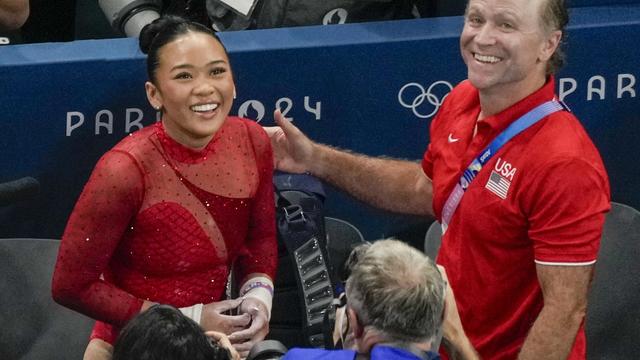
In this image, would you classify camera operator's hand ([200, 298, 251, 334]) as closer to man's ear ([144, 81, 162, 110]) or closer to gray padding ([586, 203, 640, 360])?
man's ear ([144, 81, 162, 110])

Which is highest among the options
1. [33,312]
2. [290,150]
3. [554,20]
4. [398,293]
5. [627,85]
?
[554,20]

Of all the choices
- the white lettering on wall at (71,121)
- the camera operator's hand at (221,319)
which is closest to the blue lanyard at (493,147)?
the camera operator's hand at (221,319)

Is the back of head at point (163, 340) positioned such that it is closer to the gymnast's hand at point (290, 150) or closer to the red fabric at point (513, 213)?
the red fabric at point (513, 213)

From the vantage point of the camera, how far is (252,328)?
13.3 feet

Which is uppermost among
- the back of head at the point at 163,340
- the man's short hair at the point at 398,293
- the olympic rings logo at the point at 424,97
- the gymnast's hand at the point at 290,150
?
the olympic rings logo at the point at 424,97

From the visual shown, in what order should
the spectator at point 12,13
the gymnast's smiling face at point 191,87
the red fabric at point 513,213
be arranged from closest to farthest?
the red fabric at point 513,213 < the gymnast's smiling face at point 191,87 < the spectator at point 12,13

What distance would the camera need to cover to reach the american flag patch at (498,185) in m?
3.82

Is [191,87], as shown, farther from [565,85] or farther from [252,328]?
[565,85]

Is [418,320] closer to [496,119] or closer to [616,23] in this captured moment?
[496,119]

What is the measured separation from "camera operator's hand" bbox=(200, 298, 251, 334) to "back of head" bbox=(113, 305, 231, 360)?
2.68 ft

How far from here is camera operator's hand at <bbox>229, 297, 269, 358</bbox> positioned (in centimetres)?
402

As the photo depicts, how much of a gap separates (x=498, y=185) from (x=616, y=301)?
120 cm

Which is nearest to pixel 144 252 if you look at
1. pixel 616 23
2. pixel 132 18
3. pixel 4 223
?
pixel 4 223

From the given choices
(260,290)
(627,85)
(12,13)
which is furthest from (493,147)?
(12,13)
